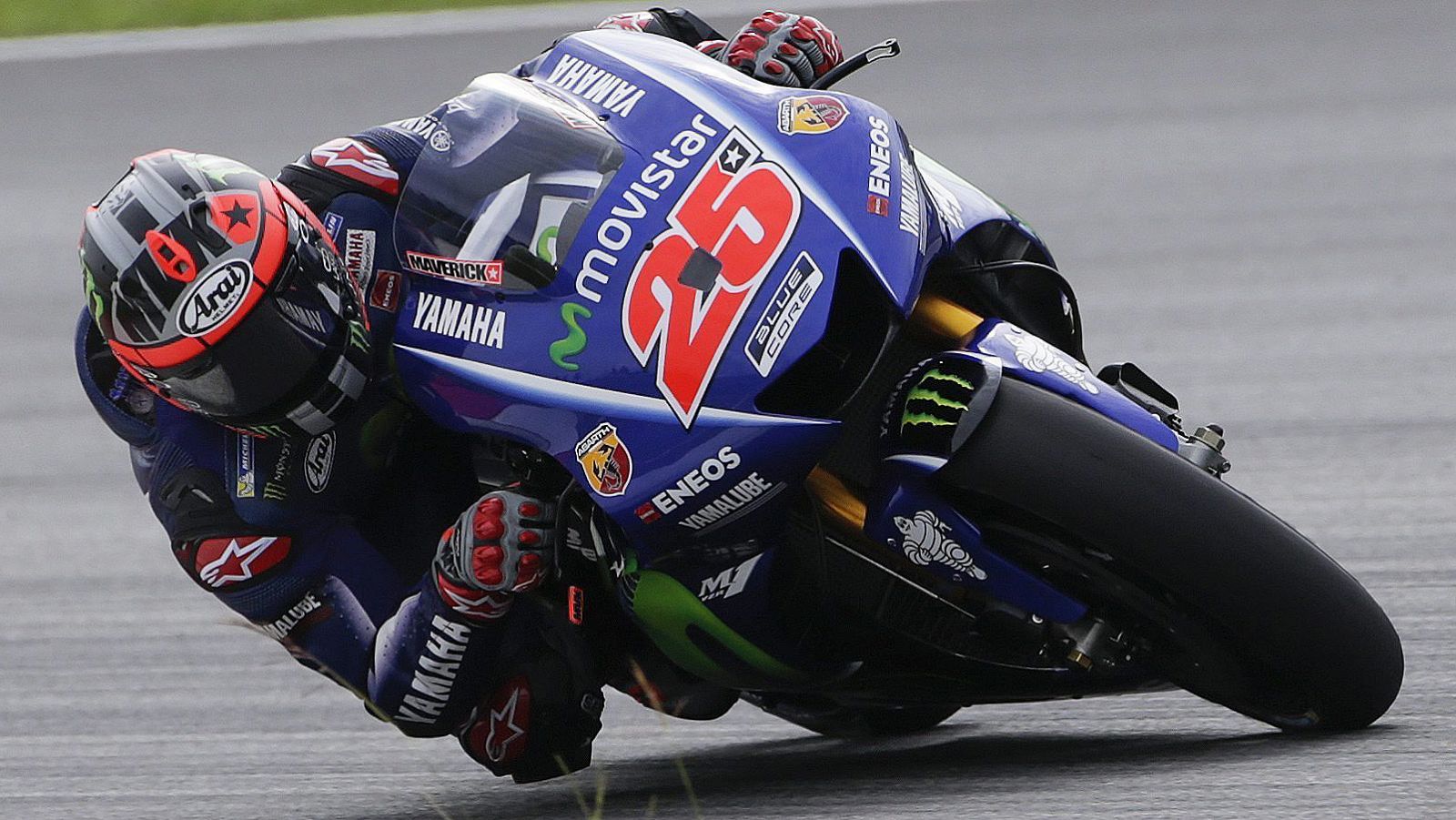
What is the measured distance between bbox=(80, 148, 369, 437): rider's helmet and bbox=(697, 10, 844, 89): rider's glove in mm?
822

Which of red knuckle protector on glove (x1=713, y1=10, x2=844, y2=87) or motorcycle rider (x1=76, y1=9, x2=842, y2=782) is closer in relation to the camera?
motorcycle rider (x1=76, y1=9, x2=842, y2=782)

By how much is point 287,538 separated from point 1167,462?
1.57m

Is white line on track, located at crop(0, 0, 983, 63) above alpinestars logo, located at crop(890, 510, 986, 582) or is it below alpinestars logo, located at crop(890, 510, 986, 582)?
below

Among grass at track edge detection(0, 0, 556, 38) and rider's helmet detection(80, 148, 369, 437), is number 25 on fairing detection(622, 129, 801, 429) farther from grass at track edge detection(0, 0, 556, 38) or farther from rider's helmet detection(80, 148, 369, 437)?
grass at track edge detection(0, 0, 556, 38)

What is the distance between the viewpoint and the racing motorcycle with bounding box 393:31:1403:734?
3.08 metres

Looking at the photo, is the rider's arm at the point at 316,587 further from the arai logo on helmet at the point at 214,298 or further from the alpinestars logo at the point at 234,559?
the arai logo on helmet at the point at 214,298

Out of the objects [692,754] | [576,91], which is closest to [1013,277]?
[576,91]

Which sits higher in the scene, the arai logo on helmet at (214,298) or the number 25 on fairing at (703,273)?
the number 25 on fairing at (703,273)

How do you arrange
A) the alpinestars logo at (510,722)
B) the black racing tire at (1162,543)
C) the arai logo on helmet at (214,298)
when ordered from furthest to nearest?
the alpinestars logo at (510,722) → the arai logo on helmet at (214,298) → the black racing tire at (1162,543)

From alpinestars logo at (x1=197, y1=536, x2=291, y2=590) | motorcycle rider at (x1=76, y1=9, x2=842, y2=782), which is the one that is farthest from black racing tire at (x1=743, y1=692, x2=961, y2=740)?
alpinestars logo at (x1=197, y1=536, x2=291, y2=590)

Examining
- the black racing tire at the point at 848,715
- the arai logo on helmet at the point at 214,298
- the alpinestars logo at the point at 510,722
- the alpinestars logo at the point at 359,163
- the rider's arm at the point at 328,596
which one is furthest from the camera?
the black racing tire at the point at 848,715

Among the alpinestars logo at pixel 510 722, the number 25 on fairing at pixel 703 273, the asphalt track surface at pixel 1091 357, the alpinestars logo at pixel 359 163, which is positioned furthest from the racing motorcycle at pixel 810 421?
the alpinestars logo at pixel 510 722

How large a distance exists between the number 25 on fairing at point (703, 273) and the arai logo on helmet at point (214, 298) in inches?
24.8

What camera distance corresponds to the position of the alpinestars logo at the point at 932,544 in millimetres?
3139
